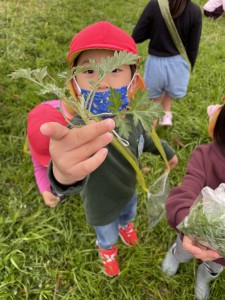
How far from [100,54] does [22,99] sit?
208 centimetres

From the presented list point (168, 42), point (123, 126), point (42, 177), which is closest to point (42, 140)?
point (42, 177)

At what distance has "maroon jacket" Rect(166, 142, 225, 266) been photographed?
5.07 feet

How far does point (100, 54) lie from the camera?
1.58 meters

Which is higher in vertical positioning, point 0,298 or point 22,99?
point 22,99

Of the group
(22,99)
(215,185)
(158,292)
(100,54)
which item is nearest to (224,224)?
(215,185)

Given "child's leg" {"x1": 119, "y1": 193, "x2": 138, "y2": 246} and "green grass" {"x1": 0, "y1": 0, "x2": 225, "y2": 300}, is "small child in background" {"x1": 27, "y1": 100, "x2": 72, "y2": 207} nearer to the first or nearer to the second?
"green grass" {"x1": 0, "y1": 0, "x2": 225, "y2": 300}

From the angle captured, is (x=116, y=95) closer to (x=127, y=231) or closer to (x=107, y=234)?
(x=107, y=234)

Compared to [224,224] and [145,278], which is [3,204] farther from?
[224,224]

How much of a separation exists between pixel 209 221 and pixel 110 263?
1235mm

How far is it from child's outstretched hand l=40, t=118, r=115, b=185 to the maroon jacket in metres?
0.69

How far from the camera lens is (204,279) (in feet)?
6.98

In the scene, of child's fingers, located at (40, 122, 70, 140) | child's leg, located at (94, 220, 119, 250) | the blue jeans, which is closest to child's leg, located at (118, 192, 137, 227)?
the blue jeans

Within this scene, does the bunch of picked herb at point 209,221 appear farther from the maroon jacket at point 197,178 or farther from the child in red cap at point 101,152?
the child in red cap at point 101,152

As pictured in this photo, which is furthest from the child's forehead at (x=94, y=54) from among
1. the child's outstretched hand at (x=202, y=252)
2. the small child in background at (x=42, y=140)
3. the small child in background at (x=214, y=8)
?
the small child in background at (x=214, y=8)
